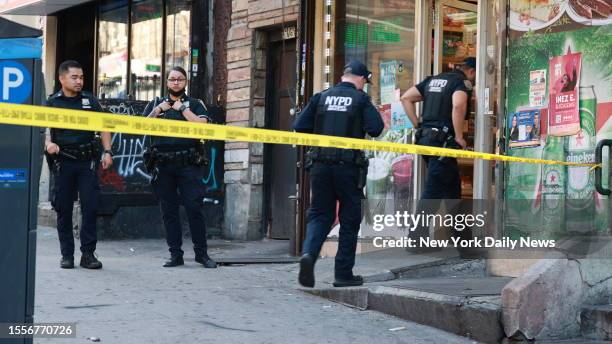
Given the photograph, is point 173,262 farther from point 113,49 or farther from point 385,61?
point 113,49

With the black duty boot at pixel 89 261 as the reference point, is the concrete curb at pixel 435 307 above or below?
below

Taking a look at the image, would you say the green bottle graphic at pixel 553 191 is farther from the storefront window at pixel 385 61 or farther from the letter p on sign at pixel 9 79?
the letter p on sign at pixel 9 79

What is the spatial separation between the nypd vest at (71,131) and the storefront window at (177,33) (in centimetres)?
515

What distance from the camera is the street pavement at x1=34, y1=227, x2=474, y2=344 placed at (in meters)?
6.25

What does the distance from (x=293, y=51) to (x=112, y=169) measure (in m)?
2.72

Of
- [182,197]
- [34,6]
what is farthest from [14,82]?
[34,6]

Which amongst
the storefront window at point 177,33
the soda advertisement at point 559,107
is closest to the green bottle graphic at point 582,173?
the soda advertisement at point 559,107

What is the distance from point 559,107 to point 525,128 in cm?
43

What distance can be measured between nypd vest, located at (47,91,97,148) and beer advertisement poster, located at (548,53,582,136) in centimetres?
403

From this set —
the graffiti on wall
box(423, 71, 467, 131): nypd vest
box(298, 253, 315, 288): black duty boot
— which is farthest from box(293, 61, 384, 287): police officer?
the graffiti on wall

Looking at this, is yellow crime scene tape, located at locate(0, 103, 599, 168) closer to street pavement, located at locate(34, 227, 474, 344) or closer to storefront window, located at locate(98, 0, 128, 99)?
street pavement, located at locate(34, 227, 474, 344)

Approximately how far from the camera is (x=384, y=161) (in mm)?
10492

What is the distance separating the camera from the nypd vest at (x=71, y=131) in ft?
28.7

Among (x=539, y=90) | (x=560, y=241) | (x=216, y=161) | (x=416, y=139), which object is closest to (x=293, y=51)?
(x=216, y=161)
